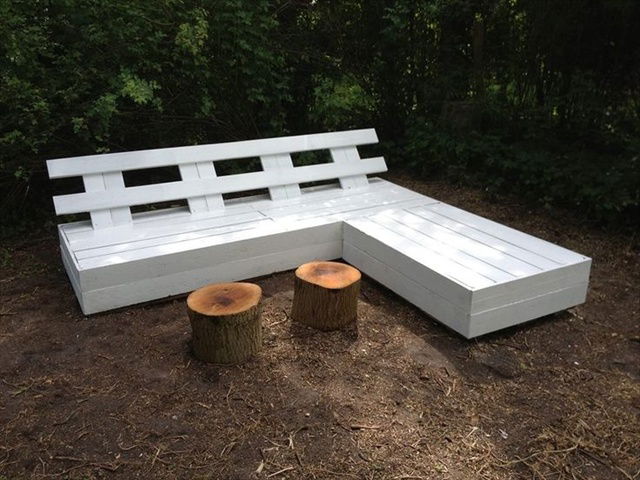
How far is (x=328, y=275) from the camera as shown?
3.11 m

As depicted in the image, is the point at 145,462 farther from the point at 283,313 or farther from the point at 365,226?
the point at 365,226

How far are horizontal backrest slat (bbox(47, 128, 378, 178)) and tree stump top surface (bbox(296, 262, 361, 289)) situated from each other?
161 centimetres

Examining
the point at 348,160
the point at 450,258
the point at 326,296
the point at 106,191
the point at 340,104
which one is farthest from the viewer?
the point at 340,104

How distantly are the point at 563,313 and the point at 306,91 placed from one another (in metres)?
3.68

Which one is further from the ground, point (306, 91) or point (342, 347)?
point (306, 91)

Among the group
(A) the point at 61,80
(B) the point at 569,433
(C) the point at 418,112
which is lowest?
(B) the point at 569,433

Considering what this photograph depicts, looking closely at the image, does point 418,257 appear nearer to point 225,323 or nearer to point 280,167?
point 225,323

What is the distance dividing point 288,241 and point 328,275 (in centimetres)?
72

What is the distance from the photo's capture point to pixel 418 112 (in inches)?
242

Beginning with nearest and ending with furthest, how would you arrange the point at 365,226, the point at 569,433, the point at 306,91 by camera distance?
1. the point at 569,433
2. the point at 365,226
3. the point at 306,91

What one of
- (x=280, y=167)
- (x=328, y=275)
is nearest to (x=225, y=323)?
(x=328, y=275)

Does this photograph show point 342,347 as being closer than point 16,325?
Yes

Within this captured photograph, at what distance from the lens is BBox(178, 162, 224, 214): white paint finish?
13.7 ft

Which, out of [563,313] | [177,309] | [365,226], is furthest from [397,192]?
[177,309]
